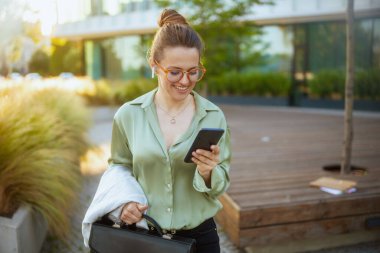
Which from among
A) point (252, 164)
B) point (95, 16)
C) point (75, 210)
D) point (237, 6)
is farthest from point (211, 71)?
point (95, 16)

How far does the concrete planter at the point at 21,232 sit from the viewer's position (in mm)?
2971

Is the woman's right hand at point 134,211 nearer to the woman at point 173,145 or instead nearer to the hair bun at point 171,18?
the woman at point 173,145

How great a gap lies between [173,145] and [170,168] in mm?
108

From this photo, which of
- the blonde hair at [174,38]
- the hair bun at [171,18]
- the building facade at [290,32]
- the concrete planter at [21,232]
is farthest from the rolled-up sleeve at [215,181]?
the building facade at [290,32]

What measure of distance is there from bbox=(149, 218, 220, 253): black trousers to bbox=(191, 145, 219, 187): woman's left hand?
1.17ft

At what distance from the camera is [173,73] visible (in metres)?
1.80

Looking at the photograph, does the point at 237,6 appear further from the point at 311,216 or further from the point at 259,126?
the point at 311,216

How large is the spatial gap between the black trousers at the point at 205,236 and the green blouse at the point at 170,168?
69 millimetres

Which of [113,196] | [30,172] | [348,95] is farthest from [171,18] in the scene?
[348,95]

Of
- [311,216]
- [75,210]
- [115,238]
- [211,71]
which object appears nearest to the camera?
[115,238]

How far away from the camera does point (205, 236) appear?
200cm

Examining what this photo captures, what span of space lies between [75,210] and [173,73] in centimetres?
359

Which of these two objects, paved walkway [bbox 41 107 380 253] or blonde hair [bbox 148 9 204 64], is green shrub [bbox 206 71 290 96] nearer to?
paved walkway [bbox 41 107 380 253]

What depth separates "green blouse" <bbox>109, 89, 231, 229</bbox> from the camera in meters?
1.85
